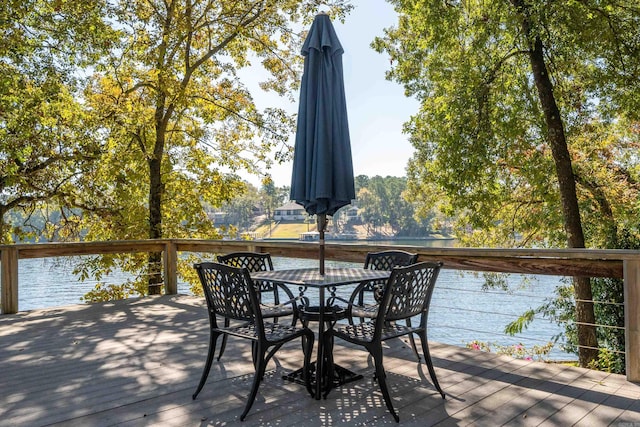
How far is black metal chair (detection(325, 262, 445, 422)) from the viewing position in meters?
2.52

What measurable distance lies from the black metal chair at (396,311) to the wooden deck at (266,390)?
23 cm

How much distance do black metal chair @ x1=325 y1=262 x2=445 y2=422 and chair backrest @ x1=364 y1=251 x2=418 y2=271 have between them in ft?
2.78

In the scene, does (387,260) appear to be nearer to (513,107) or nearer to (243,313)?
(243,313)

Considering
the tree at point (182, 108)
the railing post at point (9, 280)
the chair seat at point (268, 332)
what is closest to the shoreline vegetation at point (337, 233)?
the tree at point (182, 108)

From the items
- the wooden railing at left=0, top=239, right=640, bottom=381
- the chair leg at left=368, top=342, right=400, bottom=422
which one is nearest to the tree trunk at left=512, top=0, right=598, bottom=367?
the wooden railing at left=0, top=239, right=640, bottom=381

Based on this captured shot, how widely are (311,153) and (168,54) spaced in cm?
702

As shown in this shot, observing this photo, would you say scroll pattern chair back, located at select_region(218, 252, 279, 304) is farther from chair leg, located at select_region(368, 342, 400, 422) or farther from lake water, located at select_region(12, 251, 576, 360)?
lake water, located at select_region(12, 251, 576, 360)

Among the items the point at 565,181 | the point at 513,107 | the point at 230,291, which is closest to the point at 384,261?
the point at 230,291

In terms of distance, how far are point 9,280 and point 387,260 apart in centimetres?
416

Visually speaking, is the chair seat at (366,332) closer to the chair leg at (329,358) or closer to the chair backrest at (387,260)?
the chair leg at (329,358)

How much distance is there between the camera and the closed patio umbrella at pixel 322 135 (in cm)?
307

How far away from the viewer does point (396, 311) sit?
8.72 ft

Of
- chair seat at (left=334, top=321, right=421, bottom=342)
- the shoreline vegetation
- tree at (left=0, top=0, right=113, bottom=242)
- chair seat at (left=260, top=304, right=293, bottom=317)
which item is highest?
tree at (left=0, top=0, right=113, bottom=242)

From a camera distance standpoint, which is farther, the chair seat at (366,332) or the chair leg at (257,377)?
the chair seat at (366,332)
